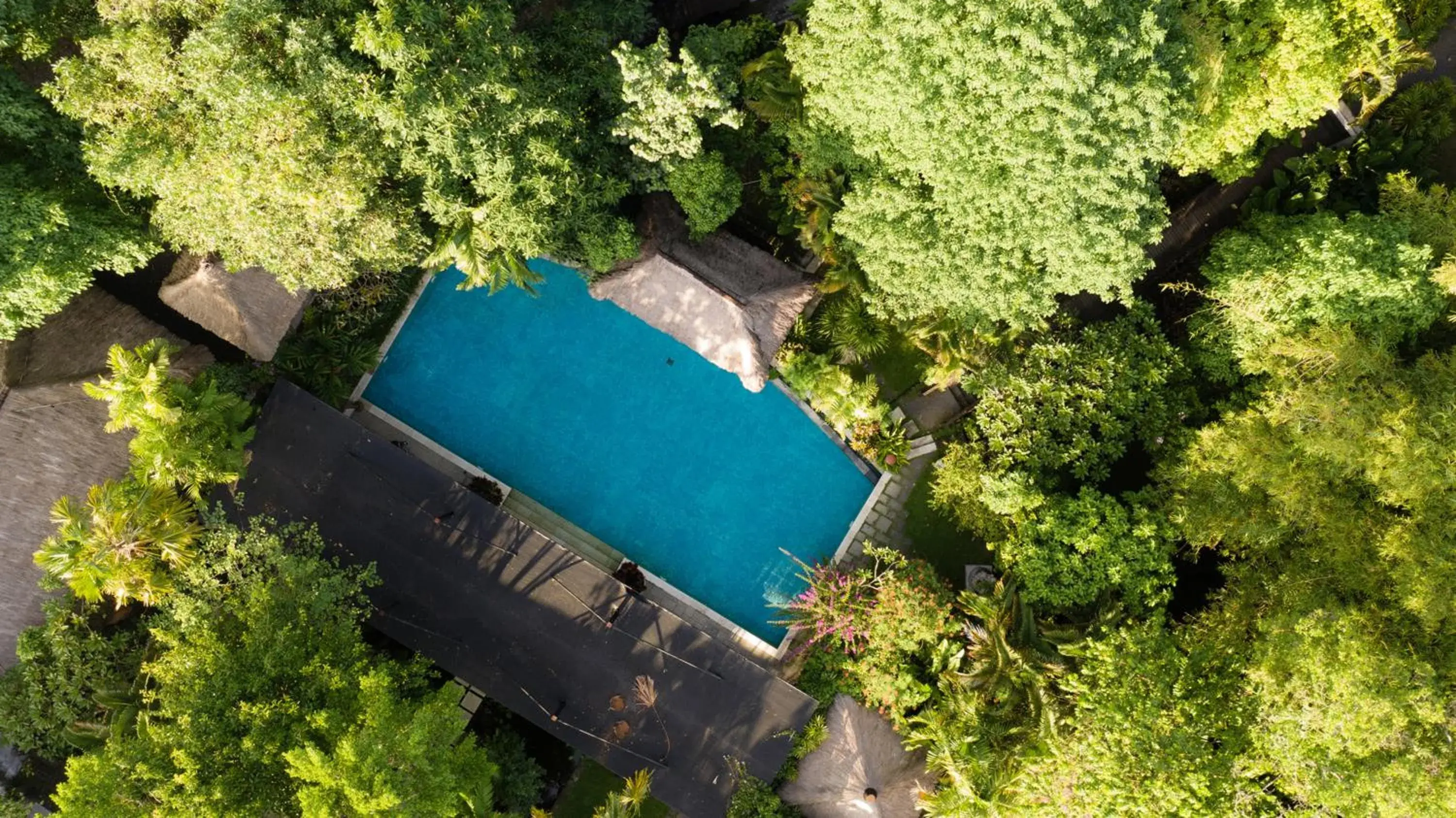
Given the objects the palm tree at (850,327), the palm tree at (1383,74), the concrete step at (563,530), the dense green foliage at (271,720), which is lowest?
the dense green foliage at (271,720)

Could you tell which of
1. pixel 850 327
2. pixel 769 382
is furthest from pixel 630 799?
pixel 850 327

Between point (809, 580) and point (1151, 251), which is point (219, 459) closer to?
point (809, 580)

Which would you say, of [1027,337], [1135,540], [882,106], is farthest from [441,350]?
[1135,540]

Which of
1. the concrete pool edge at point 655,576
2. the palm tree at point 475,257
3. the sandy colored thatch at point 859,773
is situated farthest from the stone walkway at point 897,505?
the palm tree at point 475,257

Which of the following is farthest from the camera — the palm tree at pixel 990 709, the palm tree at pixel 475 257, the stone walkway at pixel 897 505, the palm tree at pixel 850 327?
the stone walkway at pixel 897 505

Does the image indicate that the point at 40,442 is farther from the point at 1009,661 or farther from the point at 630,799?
the point at 1009,661

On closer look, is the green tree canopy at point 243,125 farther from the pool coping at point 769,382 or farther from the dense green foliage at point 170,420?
the pool coping at point 769,382

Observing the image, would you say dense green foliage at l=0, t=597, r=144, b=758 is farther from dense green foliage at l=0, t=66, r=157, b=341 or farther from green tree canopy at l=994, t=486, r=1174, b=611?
green tree canopy at l=994, t=486, r=1174, b=611

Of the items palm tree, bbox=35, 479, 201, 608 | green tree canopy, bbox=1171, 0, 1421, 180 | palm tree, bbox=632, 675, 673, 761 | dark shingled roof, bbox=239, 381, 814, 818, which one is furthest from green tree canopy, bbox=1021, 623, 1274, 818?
palm tree, bbox=35, 479, 201, 608
